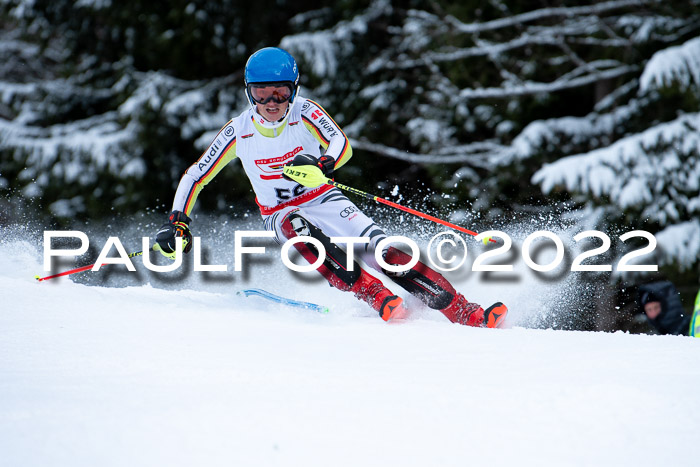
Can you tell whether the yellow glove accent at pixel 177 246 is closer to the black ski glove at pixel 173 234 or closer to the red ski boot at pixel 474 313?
the black ski glove at pixel 173 234

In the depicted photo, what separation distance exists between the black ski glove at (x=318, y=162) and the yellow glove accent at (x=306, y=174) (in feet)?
A: 0.08

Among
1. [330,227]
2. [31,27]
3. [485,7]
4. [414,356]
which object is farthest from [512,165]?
[31,27]

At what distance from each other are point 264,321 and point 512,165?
19.4 feet

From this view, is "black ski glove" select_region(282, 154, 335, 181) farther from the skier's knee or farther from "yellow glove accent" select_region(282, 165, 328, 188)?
the skier's knee

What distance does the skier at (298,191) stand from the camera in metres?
4.18

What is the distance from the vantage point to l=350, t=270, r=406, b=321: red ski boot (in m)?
4.15

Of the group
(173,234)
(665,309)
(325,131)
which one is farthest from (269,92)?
(665,309)

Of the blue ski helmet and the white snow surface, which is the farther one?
the blue ski helmet

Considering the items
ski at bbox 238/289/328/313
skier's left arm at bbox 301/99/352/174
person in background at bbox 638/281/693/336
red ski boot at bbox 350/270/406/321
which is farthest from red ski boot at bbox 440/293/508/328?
person in background at bbox 638/281/693/336

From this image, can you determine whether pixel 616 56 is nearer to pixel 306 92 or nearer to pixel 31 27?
pixel 306 92

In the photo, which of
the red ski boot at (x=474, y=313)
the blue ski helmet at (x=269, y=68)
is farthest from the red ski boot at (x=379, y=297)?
the blue ski helmet at (x=269, y=68)

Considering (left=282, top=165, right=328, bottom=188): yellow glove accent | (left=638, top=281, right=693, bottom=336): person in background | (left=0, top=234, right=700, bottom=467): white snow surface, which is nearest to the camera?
(left=0, top=234, right=700, bottom=467): white snow surface

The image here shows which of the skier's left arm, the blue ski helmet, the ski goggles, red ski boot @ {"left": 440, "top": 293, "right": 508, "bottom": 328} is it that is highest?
the blue ski helmet

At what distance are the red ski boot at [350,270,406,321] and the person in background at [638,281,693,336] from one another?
2.17 m
